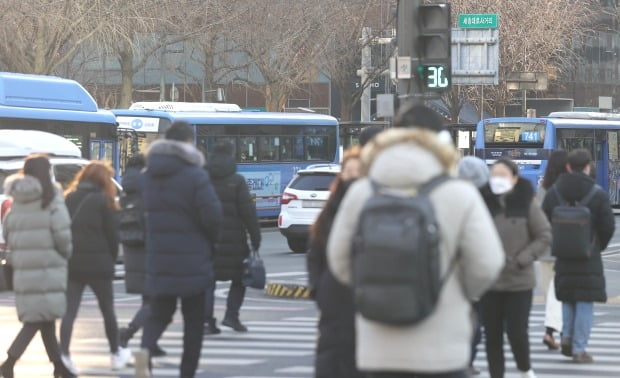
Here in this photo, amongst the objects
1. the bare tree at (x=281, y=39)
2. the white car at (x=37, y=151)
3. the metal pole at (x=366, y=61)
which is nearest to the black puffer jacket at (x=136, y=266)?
the white car at (x=37, y=151)

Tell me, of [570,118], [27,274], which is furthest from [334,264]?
[570,118]

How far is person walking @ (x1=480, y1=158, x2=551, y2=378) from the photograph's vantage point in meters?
9.98

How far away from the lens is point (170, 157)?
31.5 ft

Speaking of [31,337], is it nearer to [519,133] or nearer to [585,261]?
[585,261]

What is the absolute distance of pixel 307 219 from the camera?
2605 centimetres

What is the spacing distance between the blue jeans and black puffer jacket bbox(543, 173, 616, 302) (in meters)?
0.13

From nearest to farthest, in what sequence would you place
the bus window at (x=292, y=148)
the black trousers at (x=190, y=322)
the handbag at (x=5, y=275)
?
the black trousers at (x=190, y=322)
the handbag at (x=5, y=275)
the bus window at (x=292, y=148)

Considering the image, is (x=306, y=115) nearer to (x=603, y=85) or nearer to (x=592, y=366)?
(x=592, y=366)

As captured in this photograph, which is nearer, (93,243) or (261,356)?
(93,243)

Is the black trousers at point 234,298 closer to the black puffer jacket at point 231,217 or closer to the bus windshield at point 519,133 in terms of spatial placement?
the black puffer jacket at point 231,217

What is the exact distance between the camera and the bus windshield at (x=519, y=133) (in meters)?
43.0

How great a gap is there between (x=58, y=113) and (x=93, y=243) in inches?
669

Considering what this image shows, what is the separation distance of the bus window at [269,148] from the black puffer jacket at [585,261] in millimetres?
25760

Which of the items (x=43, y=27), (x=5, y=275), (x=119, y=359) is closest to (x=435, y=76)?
(x=5, y=275)
